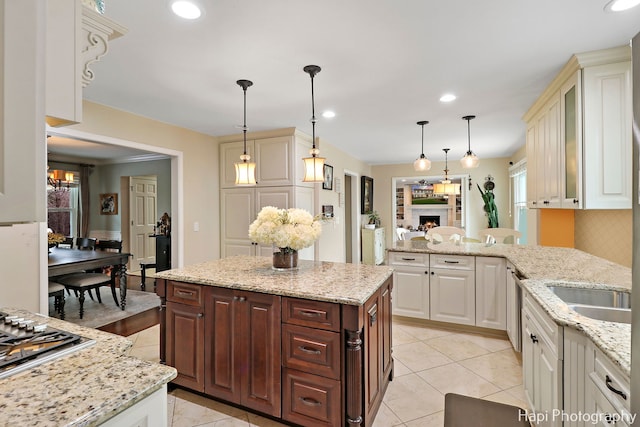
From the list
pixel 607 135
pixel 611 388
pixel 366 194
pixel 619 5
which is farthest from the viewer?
pixel 366 194

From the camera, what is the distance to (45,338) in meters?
1.08

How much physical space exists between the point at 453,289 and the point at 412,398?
137cm

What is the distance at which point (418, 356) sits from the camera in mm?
2760

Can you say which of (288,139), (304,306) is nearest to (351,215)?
(288,139)

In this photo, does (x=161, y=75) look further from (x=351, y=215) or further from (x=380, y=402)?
(x=351, y=215)

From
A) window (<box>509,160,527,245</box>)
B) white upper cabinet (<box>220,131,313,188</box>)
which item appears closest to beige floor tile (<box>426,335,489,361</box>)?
white upper cabinet (<box>220,131,313,188</box>)

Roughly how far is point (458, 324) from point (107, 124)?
4.30 m

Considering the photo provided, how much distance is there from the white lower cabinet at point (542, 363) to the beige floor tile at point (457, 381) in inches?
15.7

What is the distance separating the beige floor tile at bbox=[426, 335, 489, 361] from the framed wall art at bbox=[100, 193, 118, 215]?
262 inches

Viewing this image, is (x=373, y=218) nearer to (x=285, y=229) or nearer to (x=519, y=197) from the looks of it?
(x=519, y=197)

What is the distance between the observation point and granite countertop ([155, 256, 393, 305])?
1690mm

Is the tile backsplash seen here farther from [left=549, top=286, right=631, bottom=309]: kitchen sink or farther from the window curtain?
the window curtain

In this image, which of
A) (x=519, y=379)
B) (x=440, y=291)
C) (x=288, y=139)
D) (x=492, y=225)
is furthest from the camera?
(x=492, y=225)

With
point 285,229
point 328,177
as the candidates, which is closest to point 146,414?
point 285,229
